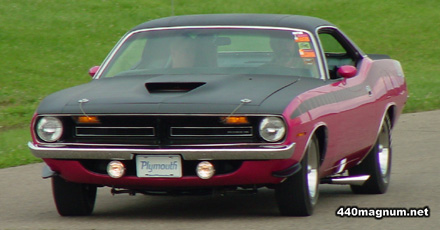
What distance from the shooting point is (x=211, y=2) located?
115ft

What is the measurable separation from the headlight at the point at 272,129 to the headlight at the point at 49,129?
1400 millimetres

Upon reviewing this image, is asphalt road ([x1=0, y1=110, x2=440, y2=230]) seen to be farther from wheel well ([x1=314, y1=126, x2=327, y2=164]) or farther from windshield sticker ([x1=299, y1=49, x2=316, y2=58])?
windshield sticker ([x1=299, y1=49, x2=316, y2=58])

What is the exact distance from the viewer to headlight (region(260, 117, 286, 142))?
21.4ft

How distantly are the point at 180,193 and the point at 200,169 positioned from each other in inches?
13.8

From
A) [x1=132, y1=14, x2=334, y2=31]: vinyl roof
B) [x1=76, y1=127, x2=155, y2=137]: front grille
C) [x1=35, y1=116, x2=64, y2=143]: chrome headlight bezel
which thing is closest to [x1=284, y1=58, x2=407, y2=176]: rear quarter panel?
[x1=132, y1=14, x2=334, y2=31]: vinyl roof

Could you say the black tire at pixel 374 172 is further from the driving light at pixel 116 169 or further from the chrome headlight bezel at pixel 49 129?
the chrome headlight bezel at pixel 49 129

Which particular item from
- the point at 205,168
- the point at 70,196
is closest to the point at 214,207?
the point at 70,196

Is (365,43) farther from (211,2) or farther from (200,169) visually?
(200,169)

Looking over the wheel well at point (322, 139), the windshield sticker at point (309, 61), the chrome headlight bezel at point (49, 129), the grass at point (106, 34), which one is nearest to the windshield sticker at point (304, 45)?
the windshield sticker at point (309, 61)

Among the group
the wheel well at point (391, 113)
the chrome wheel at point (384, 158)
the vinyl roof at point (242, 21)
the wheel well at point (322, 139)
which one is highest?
the vinyl roof at point (242, 21)

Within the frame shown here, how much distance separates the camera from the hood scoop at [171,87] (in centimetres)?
692

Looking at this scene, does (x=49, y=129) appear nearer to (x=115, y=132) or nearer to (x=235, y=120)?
(x=115, y=132)

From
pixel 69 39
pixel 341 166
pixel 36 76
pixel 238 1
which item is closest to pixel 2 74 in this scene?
pixel 36 76

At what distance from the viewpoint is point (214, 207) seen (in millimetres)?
7789
